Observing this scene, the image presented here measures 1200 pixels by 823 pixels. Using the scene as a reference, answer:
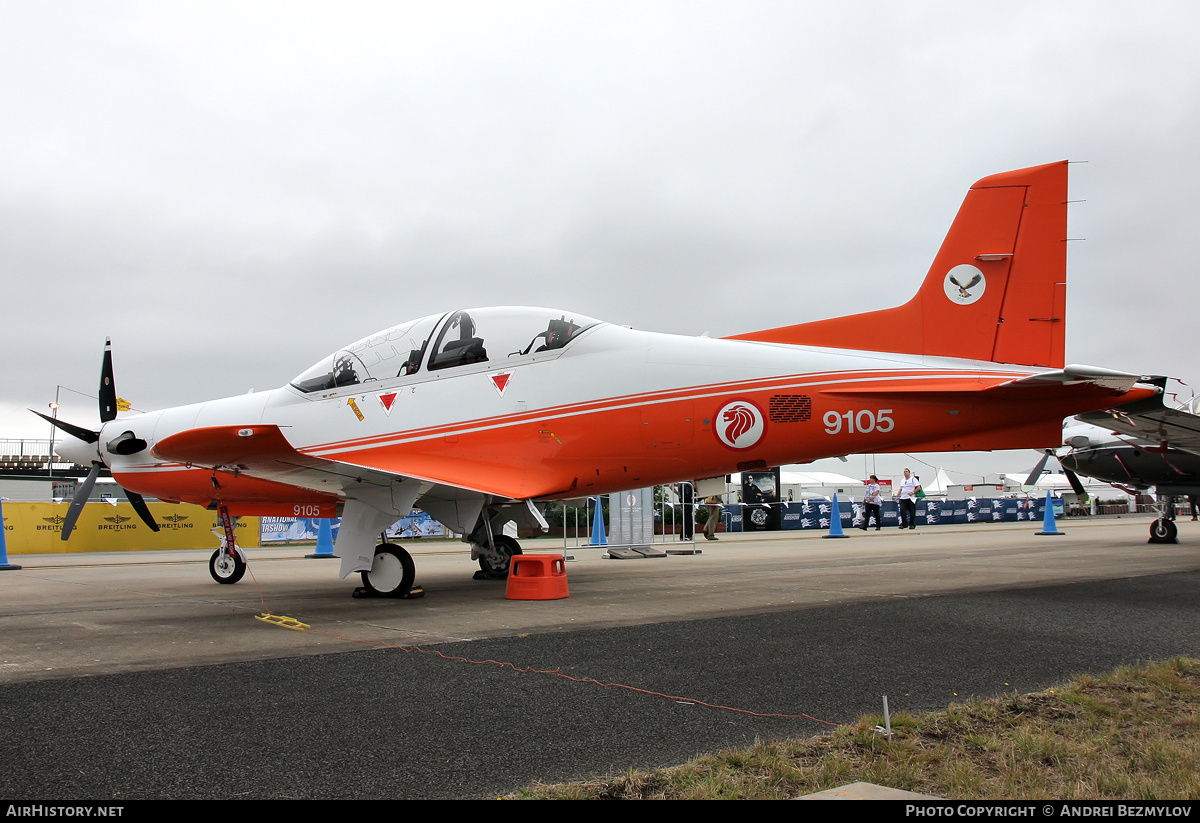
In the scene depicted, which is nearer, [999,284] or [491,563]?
[999,284]

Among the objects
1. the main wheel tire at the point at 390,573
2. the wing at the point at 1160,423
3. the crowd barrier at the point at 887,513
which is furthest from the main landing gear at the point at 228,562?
the crowd barrier at the point at 887,513

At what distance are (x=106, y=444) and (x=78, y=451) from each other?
2.13ft

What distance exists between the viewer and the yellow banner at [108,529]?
19484mm

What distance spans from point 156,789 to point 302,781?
488mm

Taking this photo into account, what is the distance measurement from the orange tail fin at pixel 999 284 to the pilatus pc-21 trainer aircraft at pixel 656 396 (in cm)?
2

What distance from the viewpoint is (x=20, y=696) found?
13.4ft

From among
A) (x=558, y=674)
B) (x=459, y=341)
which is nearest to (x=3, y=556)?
(x=459, y=341)

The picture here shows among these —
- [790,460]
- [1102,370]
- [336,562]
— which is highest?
[1102,370]

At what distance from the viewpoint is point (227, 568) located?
446 inches

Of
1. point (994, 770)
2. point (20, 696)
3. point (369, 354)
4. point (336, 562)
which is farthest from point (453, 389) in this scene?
point (336, 562)

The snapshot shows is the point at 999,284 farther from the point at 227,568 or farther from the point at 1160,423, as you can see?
the point at 227,568

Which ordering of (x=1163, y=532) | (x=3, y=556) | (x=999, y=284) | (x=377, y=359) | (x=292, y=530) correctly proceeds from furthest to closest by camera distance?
(x=292, y=530) → (x=1163, y=532) → (x=3, y=556) → (x=377, y=359) → (x=999, y=284)

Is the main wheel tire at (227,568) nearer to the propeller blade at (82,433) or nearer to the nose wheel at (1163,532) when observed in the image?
the propeller blade at (82,433)

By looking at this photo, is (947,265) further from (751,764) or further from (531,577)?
(751,764)
